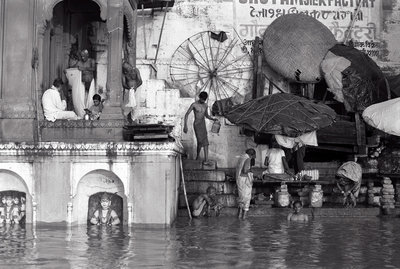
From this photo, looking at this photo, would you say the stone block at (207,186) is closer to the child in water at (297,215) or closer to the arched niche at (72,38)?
the child in water at (297,215)

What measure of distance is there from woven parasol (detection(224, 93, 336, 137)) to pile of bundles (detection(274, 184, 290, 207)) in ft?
3.63

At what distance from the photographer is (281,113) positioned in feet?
47.1

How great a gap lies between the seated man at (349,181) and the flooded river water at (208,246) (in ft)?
6.11

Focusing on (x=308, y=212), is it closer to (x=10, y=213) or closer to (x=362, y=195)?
(x=362, y=195)

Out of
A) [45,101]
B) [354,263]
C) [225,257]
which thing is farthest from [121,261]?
[45,101]

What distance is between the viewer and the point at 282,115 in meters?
14.3

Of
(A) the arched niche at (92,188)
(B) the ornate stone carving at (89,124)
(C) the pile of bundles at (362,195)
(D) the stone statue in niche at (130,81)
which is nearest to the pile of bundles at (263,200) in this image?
(C) the pile of bundles at (362,195)

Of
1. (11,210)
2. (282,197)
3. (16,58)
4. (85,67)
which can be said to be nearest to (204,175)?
(282,197)

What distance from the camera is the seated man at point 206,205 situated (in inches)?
525

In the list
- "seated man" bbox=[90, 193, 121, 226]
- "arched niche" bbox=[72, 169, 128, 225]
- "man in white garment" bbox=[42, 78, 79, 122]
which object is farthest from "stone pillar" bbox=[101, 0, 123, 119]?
"seated man" bbox=[90, 193, 121, 226]

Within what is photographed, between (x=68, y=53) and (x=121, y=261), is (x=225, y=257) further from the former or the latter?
(x=68, y=53)

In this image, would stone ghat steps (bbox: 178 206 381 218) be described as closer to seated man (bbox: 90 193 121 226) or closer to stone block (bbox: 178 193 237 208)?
stone block (bbox: 178 193 237 208)

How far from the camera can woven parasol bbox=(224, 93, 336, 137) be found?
46.3 feet

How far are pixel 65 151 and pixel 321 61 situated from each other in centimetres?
739
